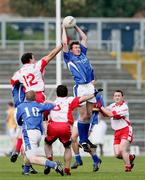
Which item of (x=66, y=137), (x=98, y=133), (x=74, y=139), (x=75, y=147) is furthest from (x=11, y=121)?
(x=66, y=137)

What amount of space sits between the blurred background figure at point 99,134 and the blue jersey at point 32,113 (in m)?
15.1

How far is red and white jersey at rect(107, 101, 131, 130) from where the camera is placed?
84.8ft

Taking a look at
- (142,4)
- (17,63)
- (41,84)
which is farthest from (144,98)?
(41,84)

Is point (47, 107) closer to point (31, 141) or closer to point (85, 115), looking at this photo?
point (31, 141)

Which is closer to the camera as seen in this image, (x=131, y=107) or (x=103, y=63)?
(x=131, y=107)

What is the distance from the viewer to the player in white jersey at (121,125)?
84.8 feet

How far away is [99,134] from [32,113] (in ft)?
55.2

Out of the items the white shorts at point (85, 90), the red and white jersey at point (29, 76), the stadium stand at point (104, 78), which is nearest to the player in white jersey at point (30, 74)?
the red and white jersey at point (29, 76)

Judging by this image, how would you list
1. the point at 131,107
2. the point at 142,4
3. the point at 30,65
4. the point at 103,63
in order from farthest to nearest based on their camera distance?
the point at 142,4 < the point at 103,63 < the point at 131,107 < the point at 30,65

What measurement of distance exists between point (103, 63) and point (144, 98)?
2.94m

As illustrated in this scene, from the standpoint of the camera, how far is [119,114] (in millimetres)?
25891

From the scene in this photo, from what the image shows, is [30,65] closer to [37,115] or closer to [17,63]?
[37,115]

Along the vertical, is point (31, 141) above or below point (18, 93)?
below

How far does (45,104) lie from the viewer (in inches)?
949
